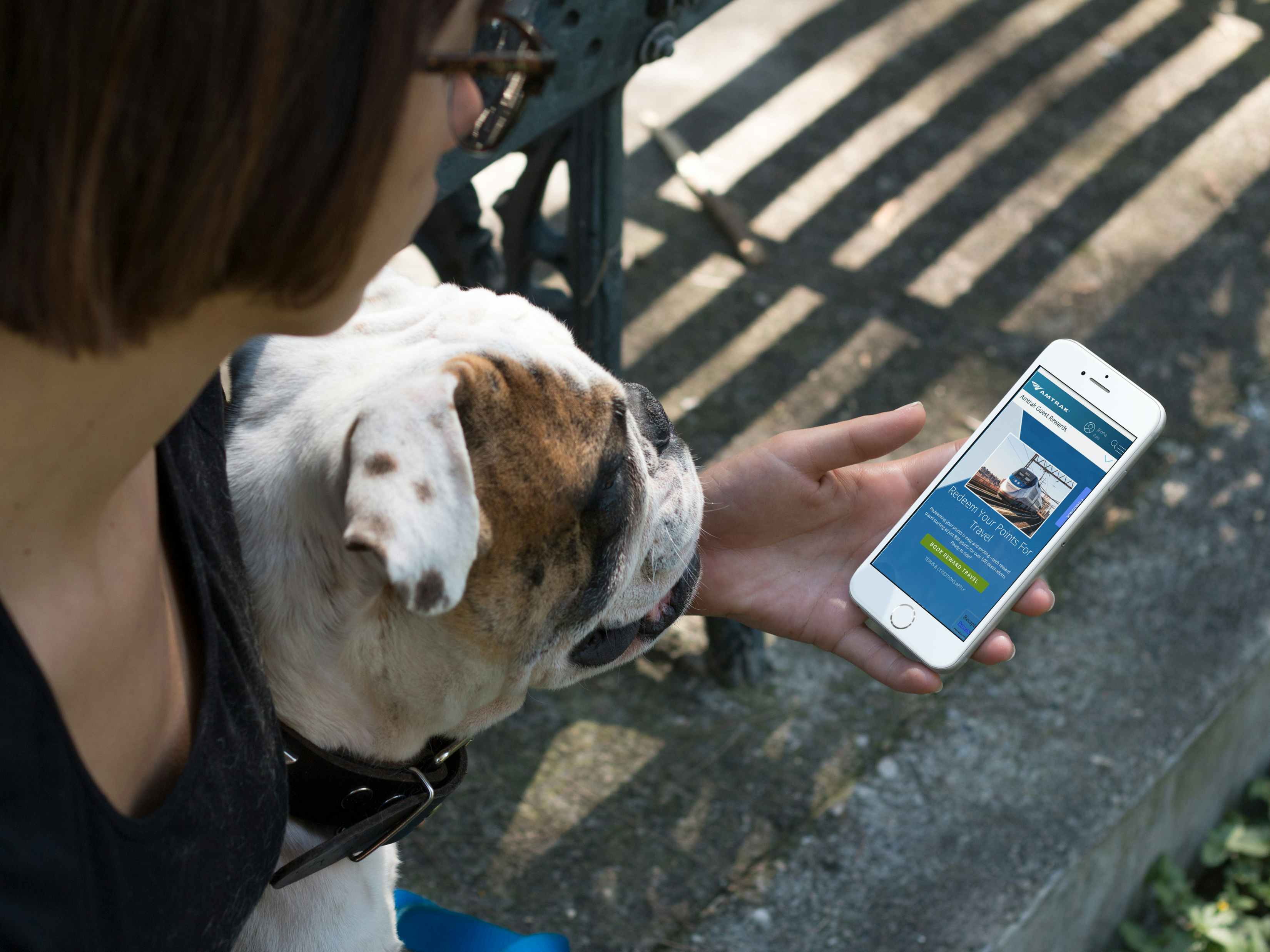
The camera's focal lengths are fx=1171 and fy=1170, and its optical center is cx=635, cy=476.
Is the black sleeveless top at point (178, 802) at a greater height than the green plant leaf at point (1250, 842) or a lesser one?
greater

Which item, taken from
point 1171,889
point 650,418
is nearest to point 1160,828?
point 1171,889

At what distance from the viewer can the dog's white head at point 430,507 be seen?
1.39 m

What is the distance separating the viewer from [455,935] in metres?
1.94

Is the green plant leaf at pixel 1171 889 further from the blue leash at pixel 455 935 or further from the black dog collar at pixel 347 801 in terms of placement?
the black dog collar at pixel 347 801

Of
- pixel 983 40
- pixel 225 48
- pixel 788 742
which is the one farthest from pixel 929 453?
pixel 983 40

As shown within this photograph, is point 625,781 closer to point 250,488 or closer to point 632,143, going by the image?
point 250,488

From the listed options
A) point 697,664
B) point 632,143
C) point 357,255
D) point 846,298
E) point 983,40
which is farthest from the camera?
point 983,40

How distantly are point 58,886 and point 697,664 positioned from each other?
7.21 ft

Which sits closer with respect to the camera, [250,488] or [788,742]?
[250,488]

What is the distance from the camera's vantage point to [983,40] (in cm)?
510

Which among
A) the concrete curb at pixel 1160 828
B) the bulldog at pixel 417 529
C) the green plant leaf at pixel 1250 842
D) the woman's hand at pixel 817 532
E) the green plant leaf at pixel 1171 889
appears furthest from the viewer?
the green plant leaf at pixel 1250 842

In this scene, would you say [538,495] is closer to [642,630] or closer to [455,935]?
[642,630]

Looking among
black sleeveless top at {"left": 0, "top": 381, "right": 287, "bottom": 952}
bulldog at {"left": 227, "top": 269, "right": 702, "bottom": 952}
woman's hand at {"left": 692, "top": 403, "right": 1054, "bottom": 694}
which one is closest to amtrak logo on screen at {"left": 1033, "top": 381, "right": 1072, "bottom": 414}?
woman's hand at {"left": 692, "top": 403, "right": 1054, "bottom": 694}

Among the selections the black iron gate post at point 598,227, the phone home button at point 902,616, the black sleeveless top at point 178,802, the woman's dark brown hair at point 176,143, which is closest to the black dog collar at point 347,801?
the black sleeveless top at point 178,802
